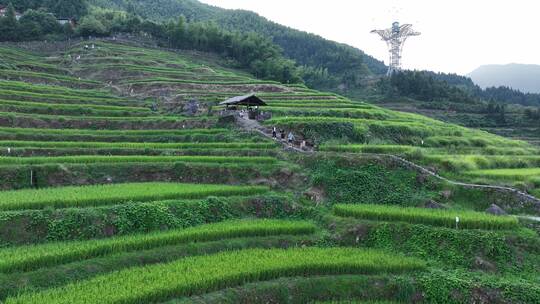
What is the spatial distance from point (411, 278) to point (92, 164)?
50.4ft

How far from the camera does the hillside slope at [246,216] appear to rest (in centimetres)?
1254

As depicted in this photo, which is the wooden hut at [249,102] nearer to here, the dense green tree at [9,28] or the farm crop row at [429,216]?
the farm crop row at [429,216]

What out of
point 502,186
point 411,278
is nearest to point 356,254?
point 411,278

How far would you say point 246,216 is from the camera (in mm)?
17891

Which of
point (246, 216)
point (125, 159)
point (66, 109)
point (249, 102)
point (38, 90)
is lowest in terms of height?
point (246, 216)

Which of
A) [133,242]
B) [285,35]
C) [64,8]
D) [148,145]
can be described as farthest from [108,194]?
[285,35]

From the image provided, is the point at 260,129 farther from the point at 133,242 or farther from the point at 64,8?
the point at 64,8

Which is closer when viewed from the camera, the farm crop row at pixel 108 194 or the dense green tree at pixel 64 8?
the farm crop row at pixel 108 194

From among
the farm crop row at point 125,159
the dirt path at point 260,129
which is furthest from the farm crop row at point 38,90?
the farm crop row at point 125,159

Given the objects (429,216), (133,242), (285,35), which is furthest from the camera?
(285,35)

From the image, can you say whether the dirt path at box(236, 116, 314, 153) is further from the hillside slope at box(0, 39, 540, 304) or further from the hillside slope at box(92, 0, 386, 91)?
the hillside slope at box(92, 0, 386, 91)

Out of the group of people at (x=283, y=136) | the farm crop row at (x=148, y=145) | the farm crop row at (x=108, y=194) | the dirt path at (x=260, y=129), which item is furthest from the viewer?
the group of people at (x=283, y=136)

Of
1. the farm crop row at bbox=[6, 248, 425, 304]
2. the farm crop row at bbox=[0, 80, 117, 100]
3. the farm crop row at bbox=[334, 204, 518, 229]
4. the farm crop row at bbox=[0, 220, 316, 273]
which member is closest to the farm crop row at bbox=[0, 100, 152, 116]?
the farm crop row at bbox=[0, 80, 117, 100]

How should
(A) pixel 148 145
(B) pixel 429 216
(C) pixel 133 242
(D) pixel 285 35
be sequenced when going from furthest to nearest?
(D) pixel 285 35, (A) pixel 148 145, (B) pixel 429 216, (C) pixel 133 242
